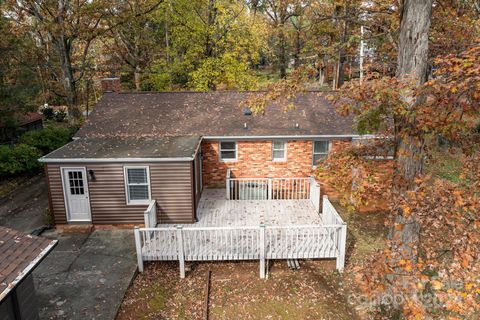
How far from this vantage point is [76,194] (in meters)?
11.3

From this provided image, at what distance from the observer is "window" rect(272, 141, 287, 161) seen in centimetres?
1426

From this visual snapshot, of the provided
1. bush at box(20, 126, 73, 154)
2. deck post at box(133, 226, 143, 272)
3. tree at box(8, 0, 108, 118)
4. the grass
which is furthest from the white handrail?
tree at box(8, 0, 108, 118)

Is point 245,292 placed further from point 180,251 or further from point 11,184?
point 11,184

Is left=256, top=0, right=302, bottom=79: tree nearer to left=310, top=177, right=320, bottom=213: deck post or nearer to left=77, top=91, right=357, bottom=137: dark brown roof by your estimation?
left=77, top=91, right=357, bottom=137: dark brown roof

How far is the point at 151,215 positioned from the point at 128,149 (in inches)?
107

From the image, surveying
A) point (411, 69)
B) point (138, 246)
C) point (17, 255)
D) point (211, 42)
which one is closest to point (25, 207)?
point (138, 246)

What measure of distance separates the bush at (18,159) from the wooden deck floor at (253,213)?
30.5 feet

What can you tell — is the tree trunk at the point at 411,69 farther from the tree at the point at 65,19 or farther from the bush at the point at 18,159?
the tree at the point at 65,19

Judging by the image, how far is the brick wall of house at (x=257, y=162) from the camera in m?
14.2

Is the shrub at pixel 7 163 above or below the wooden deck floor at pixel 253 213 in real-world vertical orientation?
above

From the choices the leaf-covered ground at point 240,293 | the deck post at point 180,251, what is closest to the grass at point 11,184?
the leaf-covered ground at point 240,293

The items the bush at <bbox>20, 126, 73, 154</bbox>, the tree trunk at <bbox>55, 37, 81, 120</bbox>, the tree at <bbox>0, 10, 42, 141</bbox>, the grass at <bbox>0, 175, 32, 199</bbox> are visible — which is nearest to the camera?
the grass at <bbox>0, 175, 32, 199</bbox>

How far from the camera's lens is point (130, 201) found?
451 inches

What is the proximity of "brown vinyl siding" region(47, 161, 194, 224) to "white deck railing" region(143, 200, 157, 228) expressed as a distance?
0.29 m
